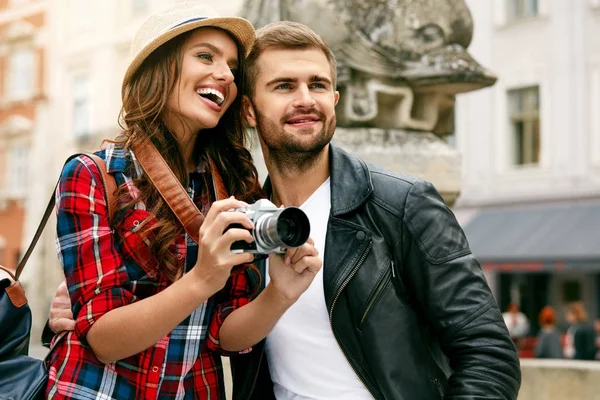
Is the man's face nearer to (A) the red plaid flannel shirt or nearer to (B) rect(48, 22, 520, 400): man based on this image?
(B) rect(48, 22, 520, 400): man

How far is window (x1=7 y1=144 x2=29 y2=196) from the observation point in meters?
29.3

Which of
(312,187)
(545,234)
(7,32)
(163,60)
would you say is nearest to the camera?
(163,60)

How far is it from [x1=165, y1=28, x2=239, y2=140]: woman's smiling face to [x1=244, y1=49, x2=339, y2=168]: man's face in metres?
0.12

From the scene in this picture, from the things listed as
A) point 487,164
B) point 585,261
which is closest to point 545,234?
point 585,261

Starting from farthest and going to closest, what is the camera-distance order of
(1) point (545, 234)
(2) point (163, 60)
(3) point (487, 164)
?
(3) point (487, 164), (1) point (545, 234), (2) point (163, 60)

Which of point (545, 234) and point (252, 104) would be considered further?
point (545, 234)

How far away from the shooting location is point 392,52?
4.36 metres

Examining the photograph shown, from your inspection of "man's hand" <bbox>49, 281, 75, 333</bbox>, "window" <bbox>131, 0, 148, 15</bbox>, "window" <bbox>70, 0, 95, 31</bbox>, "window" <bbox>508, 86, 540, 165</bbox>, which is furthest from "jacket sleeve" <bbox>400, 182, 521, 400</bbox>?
"window" <bbox>70, 0, 95, 31</bbox>

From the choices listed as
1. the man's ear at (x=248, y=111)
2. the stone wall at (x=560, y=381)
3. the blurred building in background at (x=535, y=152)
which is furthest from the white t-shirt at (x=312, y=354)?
the blurred building in background at (x=535, y=152)

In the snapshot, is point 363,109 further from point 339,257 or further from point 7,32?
point 7,32

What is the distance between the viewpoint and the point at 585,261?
17109 mm

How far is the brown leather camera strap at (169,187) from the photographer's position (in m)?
2.19

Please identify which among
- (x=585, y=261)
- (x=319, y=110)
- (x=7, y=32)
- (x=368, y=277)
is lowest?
(x=585, y=261)

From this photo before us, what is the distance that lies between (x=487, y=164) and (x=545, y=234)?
265 centimetres
